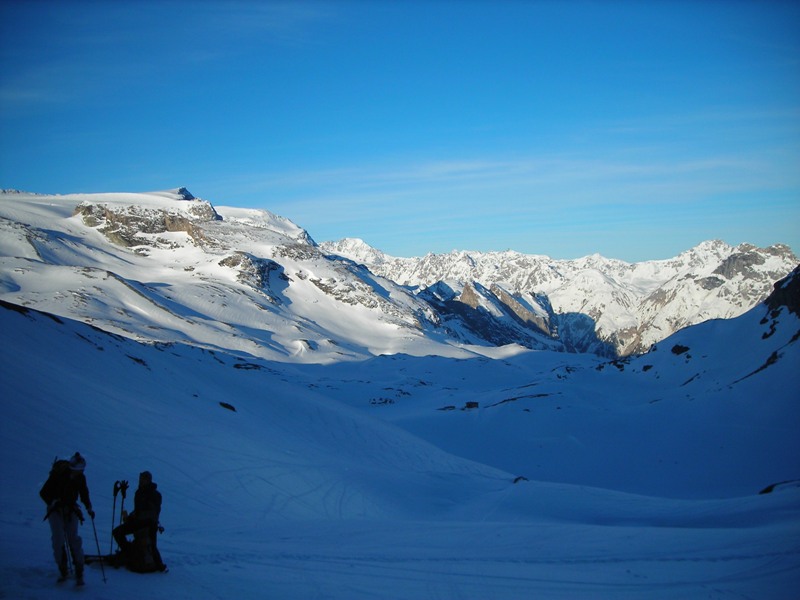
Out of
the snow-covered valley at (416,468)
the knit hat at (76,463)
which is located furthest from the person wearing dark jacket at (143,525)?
the knit hat at (76,463)

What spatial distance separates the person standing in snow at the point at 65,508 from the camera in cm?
818

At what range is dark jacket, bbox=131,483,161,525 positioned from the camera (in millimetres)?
9086

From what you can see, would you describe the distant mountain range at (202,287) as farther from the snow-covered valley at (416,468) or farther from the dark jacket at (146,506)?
the dark jacket at (146,506)

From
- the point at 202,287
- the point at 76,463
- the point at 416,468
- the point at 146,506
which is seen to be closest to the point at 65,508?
the point at 76,463

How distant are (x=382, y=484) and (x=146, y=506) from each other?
797 inches

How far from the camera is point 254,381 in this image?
43.8 meters

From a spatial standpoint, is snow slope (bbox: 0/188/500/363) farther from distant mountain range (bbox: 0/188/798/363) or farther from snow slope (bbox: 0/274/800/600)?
snow slope (bbox: 0/274/800/600)

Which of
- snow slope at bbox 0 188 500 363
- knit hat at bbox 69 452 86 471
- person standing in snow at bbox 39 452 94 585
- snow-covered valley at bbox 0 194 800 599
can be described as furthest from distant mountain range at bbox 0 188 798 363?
person standing in snow at bbox 39 452 94 585

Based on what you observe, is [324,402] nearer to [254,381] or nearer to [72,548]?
[254,381]

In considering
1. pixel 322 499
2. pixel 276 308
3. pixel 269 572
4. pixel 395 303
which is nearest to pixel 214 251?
pixel 276 308

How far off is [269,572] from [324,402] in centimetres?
3397

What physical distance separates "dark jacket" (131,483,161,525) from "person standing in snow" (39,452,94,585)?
2.42ft

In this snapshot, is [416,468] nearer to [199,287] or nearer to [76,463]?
[76,463]

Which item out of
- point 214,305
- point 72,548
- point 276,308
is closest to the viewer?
point 72,548
